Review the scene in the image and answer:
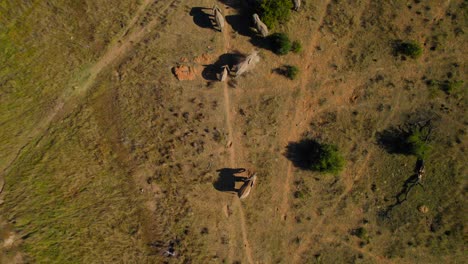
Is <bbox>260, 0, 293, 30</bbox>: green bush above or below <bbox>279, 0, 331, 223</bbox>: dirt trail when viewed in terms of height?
above

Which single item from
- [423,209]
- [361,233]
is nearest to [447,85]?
[423,209]

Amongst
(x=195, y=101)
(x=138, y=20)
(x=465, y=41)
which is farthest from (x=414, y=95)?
(x=138, y=20)

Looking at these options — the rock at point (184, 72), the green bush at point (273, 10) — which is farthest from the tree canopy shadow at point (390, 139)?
the rock at point (184, 72)

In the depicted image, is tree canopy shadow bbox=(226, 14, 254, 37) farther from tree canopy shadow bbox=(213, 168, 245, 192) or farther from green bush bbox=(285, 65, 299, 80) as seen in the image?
tree canopy shadow bbox=(213, 168, 245, 192)

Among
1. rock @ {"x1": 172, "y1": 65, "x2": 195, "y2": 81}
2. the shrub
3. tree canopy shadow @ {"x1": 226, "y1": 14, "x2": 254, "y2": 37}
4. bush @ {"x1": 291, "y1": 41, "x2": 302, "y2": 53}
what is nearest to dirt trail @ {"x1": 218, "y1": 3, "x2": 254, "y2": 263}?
rock @ {"x1": 172, "y1": 65, "x2": 195, "y2": 81}

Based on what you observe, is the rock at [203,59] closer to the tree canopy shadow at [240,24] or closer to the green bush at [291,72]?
A: the tree canopy shadow at [240,24]

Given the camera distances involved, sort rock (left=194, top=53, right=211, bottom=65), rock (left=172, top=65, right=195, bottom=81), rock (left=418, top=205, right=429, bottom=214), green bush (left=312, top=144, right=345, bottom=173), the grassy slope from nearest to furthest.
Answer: the grassy slope, green bush (left=312, top=144, right=345, bottom=173), rock (left=172, top=65, right=195, bottom=81), rock (left=194, top=53, right=211, bottom=65), rock (left=418, top=205, right=429, bottom=214)

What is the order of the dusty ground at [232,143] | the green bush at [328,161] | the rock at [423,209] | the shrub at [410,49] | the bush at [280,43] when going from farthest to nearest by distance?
1. the rock at [423,209]
2. the shrub at [410,49]
3. the bush at [280,43]
4. the green bush at [328,161]
5. the dusty ground at [232,143]
